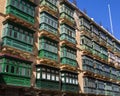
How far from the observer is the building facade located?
24062mm

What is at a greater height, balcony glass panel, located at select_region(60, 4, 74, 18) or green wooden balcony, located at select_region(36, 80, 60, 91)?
balcony glass panel, located at select_region(60, 4, 74, 18)

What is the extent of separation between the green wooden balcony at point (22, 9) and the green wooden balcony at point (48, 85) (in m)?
7.42

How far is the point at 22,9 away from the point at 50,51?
6590 millimetres

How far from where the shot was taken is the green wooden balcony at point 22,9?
987 inches

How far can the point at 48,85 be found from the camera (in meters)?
27.8

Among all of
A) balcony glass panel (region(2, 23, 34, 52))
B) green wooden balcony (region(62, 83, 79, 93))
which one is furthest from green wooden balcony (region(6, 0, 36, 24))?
green wooden balcony (region(62, 83, 79, 93))

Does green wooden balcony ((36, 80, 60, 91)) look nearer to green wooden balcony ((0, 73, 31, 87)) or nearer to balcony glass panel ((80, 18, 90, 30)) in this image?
green wooden balcony ((0, 73, 31, 87))

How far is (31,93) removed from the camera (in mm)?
25672

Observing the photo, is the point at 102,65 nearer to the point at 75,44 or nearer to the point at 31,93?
the point at 75,44

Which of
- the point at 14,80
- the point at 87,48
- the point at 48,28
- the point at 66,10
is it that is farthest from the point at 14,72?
the point at 87,48

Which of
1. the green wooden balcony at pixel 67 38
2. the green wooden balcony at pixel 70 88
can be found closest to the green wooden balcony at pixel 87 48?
the green wooden balcony at pixel 67 38

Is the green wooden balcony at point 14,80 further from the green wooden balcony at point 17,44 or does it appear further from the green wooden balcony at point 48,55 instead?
the green wooden balcony at point 48,55

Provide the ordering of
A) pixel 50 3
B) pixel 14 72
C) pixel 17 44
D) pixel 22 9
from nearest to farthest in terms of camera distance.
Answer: pixel 14 72 → pixel 17 44 → pixel 22 9 → pixel 50 3

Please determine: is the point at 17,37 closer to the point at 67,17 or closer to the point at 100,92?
the point at 67,17
